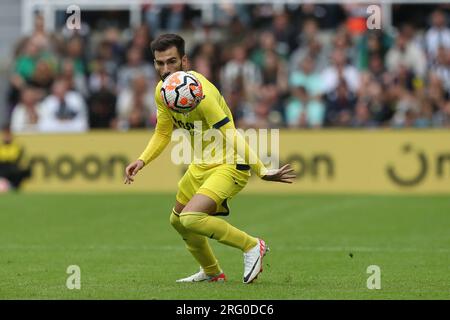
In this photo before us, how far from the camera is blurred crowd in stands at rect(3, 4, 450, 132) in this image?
75.5 ft

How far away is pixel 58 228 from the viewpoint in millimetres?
15969

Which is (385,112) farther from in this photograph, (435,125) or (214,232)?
(214,232)

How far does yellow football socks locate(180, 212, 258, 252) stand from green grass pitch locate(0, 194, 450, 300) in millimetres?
386

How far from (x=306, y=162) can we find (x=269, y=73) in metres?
2.61

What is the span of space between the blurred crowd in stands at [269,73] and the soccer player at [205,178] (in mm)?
12133

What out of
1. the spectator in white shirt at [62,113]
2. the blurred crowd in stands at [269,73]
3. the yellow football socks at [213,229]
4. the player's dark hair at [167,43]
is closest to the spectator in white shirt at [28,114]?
the blurred crowd in stands at [269,73]

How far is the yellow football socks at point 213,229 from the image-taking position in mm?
9711

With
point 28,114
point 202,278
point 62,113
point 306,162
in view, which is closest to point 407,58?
point 306,162

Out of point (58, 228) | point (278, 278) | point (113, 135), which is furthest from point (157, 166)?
point (278, 278)

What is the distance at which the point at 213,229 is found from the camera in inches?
385

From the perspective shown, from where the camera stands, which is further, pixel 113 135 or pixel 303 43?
pixel 303 43

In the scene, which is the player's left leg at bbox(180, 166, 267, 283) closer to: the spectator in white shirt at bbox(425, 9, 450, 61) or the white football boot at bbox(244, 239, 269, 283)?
the white football boot at bbox(244, 239, 269, 283)
